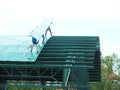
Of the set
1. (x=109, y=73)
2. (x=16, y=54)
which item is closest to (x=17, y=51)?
(x=16, y=54)

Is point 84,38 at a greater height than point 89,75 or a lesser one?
greater

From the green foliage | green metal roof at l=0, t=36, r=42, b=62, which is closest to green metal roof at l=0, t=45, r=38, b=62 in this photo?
green metal roof at l=0, t=36, r=42, b=62

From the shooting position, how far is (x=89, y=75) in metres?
35.2

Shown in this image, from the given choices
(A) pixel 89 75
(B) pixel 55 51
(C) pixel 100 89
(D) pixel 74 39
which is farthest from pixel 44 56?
(C) pixel 100 89

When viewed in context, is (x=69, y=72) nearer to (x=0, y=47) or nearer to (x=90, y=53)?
(x=90, y=53)

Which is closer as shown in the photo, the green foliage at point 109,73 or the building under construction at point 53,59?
the building under construction at point 53,59

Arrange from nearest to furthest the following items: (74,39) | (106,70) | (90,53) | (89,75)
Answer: (90,53) → (74,39) → (89,75) → (106,70)

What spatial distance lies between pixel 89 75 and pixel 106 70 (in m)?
39.6

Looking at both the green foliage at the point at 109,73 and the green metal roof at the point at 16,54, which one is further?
the green foliage at the point at 109,73

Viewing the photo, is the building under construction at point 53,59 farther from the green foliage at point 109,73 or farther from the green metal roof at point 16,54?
the green foliage at point 109,73

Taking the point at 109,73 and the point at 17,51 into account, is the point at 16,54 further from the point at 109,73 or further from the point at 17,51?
the point at 109,73

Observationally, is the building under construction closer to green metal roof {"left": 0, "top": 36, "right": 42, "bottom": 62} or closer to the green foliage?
green metal roof {"left": 0, "top": 36, "right": 42, "bottom": 62}

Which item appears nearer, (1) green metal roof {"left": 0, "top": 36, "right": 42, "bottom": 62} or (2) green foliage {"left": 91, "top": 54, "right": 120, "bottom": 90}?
(1) green metal roof {"left": 0, "top": 36, "right": 42, "bottom": 62}

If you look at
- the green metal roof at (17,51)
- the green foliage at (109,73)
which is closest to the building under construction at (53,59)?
the green metal roof at (17,51)
